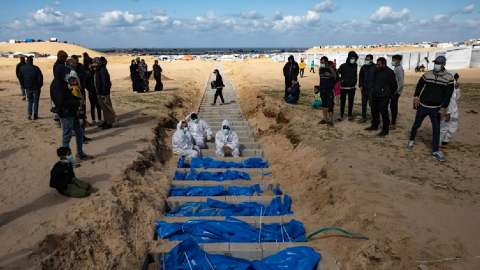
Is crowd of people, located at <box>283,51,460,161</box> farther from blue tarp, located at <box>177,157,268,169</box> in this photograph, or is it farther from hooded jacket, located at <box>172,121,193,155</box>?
hooded jacket, located at <box>172,121,193,155</box>

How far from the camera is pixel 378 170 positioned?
6.53 m

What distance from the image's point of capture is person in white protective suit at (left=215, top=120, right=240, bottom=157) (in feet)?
30.2

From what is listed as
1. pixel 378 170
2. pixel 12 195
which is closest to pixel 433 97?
pixel 378 170

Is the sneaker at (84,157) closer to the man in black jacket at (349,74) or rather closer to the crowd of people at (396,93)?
the crowd of people at (396,93)

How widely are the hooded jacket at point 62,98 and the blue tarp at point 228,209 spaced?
9.02 feet

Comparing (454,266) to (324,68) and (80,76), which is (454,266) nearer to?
(324,68)

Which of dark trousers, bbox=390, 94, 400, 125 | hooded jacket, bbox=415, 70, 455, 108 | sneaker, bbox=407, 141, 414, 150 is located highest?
hooded jacket, bbox=415, 70, 455, 108

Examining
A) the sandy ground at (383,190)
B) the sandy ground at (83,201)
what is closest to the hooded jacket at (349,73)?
the sandy ground at (383,190)

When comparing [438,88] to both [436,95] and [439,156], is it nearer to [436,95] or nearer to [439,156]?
[436,95]

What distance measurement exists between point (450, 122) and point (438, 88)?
1.09 meters

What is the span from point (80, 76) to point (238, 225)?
667 cm

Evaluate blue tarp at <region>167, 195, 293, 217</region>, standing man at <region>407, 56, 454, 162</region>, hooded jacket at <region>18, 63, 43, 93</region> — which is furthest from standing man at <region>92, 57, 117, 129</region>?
standing man at <region>407, 56, 454, 162</region>

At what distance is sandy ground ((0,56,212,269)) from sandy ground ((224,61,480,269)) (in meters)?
2.83

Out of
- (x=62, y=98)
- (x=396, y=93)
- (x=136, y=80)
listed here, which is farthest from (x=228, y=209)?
(x=136, y=80)
